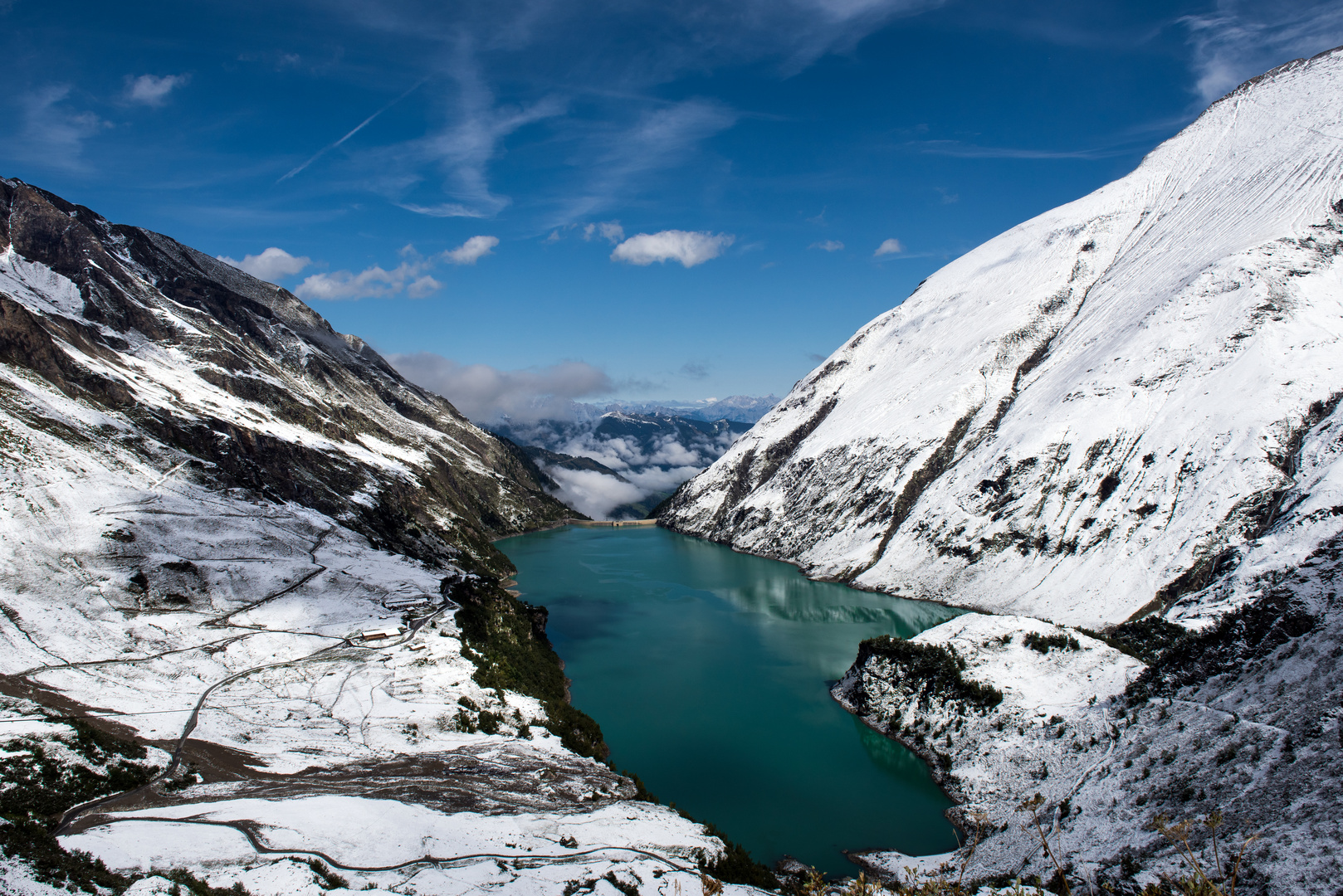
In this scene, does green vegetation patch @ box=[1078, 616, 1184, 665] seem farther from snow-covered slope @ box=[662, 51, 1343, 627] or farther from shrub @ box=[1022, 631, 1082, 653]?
snow-covered slope @ box=[662, 51, 1343, 627]

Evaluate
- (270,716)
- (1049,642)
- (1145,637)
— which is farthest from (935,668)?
(270,716)

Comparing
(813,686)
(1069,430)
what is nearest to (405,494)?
(813,686)

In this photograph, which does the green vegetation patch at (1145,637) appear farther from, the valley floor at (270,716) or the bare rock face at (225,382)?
the bare rock face at (225,382)

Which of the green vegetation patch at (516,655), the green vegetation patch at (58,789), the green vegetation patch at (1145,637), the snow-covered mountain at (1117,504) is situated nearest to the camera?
the green vegetation patch at (58,789)

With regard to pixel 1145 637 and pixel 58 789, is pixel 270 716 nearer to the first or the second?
pixel 58 789

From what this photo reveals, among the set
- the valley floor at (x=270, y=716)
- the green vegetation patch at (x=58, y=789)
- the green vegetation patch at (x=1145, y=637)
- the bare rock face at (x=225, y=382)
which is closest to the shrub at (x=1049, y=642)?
the green vegetation patch at (x=1145, y=637)
